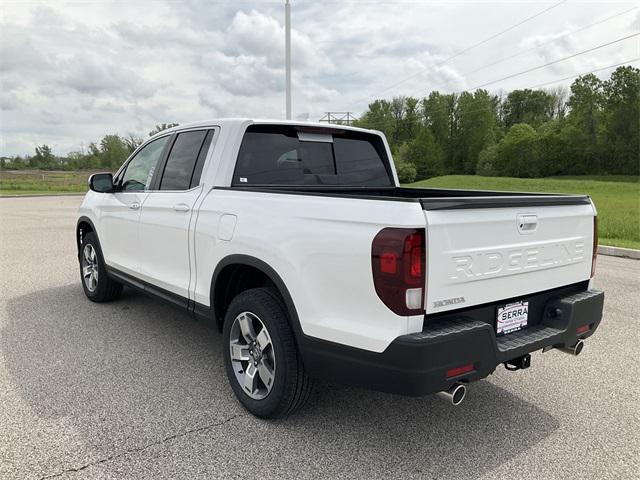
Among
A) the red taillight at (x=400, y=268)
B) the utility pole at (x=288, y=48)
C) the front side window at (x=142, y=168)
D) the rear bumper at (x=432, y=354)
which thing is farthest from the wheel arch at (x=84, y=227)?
the utility pole at (x=288, y=48)

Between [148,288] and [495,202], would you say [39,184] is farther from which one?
Answer: [495,202]

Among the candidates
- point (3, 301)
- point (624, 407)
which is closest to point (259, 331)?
point (624, 407)

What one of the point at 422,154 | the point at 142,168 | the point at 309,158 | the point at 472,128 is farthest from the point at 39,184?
the point at 472,128

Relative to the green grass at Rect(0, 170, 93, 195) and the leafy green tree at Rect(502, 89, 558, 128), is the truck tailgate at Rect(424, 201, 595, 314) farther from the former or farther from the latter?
the leafy green tree at Rect(502, 89, 558, 128)

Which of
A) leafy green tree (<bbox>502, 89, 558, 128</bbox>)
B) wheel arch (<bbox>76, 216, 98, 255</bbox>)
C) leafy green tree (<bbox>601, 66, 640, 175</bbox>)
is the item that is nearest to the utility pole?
wheel arch (<bbox>76, 216, 98, 255</bbox>)

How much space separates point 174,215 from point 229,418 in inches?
65.0

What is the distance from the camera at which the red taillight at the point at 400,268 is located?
2330mm

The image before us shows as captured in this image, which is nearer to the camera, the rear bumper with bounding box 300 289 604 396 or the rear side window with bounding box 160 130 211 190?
the rear bumper with bounding box 300 289 604 396

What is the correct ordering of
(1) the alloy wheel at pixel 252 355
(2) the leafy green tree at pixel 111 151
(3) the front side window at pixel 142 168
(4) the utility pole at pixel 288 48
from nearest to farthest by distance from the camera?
1. (1) the alloy wheel at pixel 252 355
2. (3) the front side window at pixel 142 168
3. (4) the utility pole at pixel 288 48
4. (2) the leafy green tree at pixel 111 151

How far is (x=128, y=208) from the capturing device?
4785 mm

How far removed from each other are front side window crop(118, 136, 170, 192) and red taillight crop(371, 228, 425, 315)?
2880mm

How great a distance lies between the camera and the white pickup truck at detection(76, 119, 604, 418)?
2.40 meters

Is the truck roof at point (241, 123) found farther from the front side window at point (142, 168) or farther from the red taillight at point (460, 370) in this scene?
the red taillight at point (460, 370)

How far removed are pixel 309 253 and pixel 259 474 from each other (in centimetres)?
117
